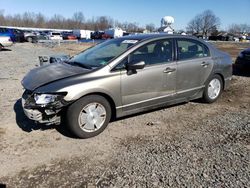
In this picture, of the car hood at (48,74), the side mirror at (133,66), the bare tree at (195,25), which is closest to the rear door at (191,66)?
the side mirror at (133,66)

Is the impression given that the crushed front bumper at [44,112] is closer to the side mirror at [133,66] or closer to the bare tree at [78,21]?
the side mirror at [133,66]

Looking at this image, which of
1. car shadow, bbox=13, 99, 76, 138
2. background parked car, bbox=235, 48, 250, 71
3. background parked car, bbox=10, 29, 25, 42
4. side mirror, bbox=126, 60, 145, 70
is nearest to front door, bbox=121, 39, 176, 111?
side mirror, bbox=126, 60, 145, 70

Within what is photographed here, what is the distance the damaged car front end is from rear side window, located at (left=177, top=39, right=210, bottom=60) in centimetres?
257

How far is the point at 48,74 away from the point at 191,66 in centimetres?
284

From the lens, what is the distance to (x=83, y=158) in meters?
3.46

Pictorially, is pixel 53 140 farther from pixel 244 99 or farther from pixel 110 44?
pixel 244 99

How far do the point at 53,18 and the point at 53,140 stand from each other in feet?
475

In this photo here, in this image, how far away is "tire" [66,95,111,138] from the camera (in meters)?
3.81

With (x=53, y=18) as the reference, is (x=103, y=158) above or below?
below

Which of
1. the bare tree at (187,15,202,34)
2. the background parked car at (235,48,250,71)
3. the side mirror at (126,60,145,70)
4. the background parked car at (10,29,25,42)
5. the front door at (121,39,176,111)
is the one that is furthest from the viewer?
the bare tree at (187,15,202,34)

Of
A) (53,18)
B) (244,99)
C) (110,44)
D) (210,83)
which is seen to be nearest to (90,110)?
(110,44)

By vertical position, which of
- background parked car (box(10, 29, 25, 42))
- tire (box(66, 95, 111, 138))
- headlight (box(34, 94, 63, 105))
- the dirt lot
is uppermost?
background parked car (box(10, 29, 25, 42))

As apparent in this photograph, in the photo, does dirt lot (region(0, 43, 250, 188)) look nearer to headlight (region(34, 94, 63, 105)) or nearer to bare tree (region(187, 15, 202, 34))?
headlight (region(34, 94, 63, 105))

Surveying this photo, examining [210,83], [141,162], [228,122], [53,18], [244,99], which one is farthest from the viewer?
[53,18]
